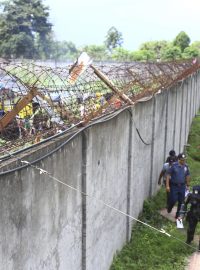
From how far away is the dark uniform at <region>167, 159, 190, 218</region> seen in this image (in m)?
8.38

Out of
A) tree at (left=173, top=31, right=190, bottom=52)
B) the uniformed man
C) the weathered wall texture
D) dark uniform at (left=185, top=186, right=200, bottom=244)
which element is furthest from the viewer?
tree at (left=173, top=31, right=190, bottom=52)

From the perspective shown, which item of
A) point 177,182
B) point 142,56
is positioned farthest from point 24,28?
point 177,182

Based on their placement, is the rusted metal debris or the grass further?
the grass

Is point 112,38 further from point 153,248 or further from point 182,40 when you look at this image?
point 153,248

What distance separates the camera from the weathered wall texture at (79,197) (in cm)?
335

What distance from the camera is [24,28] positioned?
6362 centimetres

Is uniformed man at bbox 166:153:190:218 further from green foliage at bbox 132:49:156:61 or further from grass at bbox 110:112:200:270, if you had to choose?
green foliage at bbox 132:49:156:61

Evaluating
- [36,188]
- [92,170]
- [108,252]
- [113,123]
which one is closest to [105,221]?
[108,252]

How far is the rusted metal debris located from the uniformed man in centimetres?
238

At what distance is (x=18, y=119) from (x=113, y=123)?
2524 mm

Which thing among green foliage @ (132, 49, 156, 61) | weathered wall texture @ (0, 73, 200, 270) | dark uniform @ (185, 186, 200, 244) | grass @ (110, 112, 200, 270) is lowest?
grass @ (110, 112, 200, 270)

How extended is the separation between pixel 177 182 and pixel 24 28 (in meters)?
58.7

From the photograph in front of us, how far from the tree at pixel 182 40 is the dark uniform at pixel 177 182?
166 ft

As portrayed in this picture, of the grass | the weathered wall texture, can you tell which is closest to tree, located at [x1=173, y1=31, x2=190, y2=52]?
the weathered wall texture
